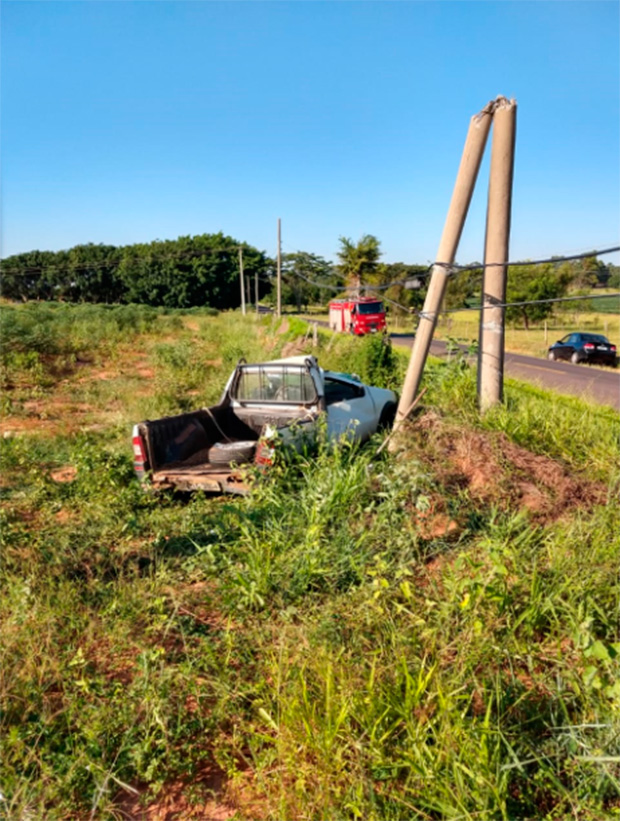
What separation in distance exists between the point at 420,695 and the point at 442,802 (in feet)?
1.43

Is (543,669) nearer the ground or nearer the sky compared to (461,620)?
nearer the ground

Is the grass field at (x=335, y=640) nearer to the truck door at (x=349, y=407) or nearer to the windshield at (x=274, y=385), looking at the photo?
the truck door at (x=349, y=407)

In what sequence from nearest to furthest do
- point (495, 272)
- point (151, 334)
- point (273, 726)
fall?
point (273, 726) < point (495, 272) < point (151, 334)

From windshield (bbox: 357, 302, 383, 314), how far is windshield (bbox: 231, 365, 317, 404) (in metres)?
24.2

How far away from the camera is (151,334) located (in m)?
26.7

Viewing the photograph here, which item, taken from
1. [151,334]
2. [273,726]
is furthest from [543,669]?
[151,334]

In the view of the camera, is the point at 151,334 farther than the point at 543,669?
Yes

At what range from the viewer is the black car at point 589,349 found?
22219 mm

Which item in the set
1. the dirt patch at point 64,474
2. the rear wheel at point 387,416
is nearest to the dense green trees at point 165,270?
the rear wheel at point 387,416

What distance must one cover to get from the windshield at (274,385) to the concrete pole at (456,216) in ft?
4.14

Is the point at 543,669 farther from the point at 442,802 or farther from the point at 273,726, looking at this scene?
the point at 273,726

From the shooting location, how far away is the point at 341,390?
24.0 ft

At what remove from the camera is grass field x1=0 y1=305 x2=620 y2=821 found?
2.13 meters

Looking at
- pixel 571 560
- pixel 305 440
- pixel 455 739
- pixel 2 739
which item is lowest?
pixel 2 739
